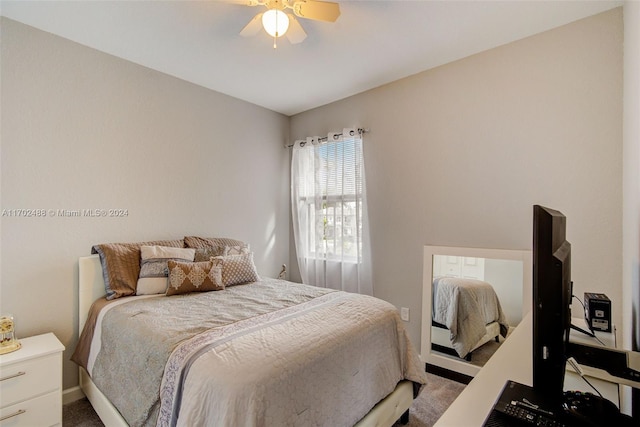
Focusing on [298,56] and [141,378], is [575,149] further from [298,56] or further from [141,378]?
[141,378]

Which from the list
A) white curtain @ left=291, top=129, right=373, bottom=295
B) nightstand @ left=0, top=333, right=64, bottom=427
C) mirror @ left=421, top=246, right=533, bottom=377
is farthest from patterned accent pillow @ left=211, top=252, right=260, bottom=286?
mirror @ left=421, top=246, right=533, bottom=377

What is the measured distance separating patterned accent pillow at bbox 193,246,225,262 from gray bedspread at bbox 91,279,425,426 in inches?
20.8

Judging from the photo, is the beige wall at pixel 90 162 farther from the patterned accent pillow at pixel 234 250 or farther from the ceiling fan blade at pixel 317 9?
the ceiling fan blade at pixel 317 9

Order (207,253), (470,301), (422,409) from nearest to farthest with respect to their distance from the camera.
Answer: (422,409) → (470,301) → (207,253)

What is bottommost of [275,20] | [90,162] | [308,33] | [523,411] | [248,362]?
[248,362]

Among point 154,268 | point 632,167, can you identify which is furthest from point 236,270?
point 632,167

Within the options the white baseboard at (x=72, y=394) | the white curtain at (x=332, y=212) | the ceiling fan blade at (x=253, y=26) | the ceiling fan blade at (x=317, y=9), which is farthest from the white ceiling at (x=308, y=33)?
the white baseboard at (x=72, y=394)

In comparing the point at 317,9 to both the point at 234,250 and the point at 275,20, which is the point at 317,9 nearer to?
the point at 275,20

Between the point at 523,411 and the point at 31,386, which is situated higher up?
the point at 523,411

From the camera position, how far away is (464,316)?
244 centimetres

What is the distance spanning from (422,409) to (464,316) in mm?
774

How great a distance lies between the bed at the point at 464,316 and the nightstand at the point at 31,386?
105 inches

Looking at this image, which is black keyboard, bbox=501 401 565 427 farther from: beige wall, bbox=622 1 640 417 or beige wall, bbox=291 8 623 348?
beige wall, bbox=291 8 623 348

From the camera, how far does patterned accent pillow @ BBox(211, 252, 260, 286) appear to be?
2.51 m
